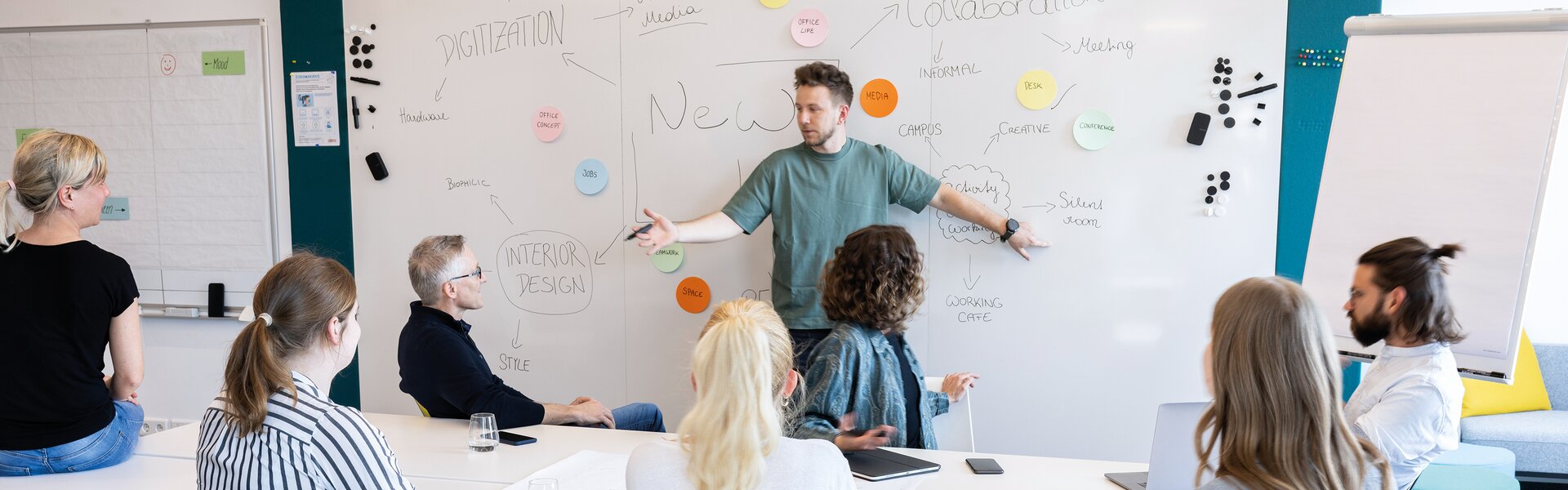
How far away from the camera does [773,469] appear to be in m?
1.48

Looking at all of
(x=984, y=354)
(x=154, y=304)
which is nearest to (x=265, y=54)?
(x=154, y=304)

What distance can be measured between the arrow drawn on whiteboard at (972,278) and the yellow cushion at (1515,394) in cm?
204

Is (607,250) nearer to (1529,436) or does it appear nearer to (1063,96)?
(1063,96)

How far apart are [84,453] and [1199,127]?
3.30 m

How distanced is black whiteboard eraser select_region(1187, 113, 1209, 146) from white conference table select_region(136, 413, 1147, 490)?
135 centimetres

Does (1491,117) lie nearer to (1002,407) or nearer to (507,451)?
(1002,407)

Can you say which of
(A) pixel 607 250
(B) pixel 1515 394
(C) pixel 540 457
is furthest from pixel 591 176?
(B) pixel 1515 394

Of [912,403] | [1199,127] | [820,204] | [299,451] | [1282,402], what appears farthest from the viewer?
[820,204]

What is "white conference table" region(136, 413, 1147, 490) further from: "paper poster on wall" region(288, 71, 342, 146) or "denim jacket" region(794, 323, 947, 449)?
"paper poster on wall" region(288, 71, 342, 146)

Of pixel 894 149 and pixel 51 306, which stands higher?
pixel 894 149

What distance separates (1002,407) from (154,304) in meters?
3.70

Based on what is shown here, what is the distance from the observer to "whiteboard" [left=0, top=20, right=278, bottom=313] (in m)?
4.01

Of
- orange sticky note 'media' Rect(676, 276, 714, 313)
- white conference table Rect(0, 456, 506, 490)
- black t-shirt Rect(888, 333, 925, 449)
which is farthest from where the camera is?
orange sticky note 'media' Rect(676, 276, 714, 313)

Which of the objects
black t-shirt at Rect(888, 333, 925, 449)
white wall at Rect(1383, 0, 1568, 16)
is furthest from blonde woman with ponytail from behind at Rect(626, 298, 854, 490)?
white wall at Rect(1383, 0, 1568, 16)
